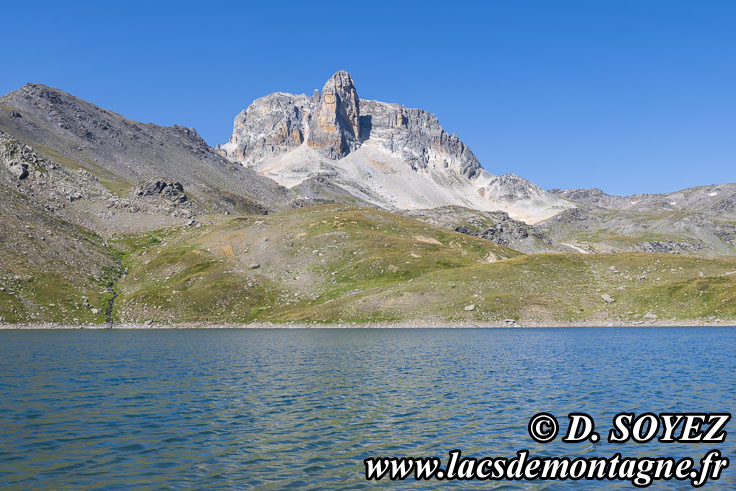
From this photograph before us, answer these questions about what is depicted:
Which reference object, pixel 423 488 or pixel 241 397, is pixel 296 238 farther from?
pixel 423 488

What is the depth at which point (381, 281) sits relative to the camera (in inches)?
5458

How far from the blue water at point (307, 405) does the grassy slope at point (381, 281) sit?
43698 mm

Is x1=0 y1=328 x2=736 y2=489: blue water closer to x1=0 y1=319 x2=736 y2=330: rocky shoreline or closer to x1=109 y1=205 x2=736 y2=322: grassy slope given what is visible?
x1=0 y1=319 x2=736 y2=330: rocky shoreline

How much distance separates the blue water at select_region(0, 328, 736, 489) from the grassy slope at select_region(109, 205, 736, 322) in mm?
43698

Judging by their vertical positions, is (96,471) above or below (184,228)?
below

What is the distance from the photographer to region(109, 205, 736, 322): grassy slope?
115 metres

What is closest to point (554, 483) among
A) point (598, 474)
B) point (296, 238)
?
point (598, 474)

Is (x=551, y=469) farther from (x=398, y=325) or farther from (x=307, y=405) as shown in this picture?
(x=398, y=325)

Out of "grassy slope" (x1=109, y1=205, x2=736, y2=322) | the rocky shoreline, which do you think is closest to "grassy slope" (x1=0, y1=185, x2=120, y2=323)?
the rocky shoreline

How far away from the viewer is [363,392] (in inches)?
1598

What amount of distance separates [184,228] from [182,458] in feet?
613

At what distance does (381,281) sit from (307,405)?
4048 inches

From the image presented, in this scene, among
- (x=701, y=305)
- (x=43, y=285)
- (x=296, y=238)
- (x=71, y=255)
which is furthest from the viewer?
(x=296, y=238)

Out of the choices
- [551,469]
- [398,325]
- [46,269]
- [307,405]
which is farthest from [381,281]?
[551,469]
